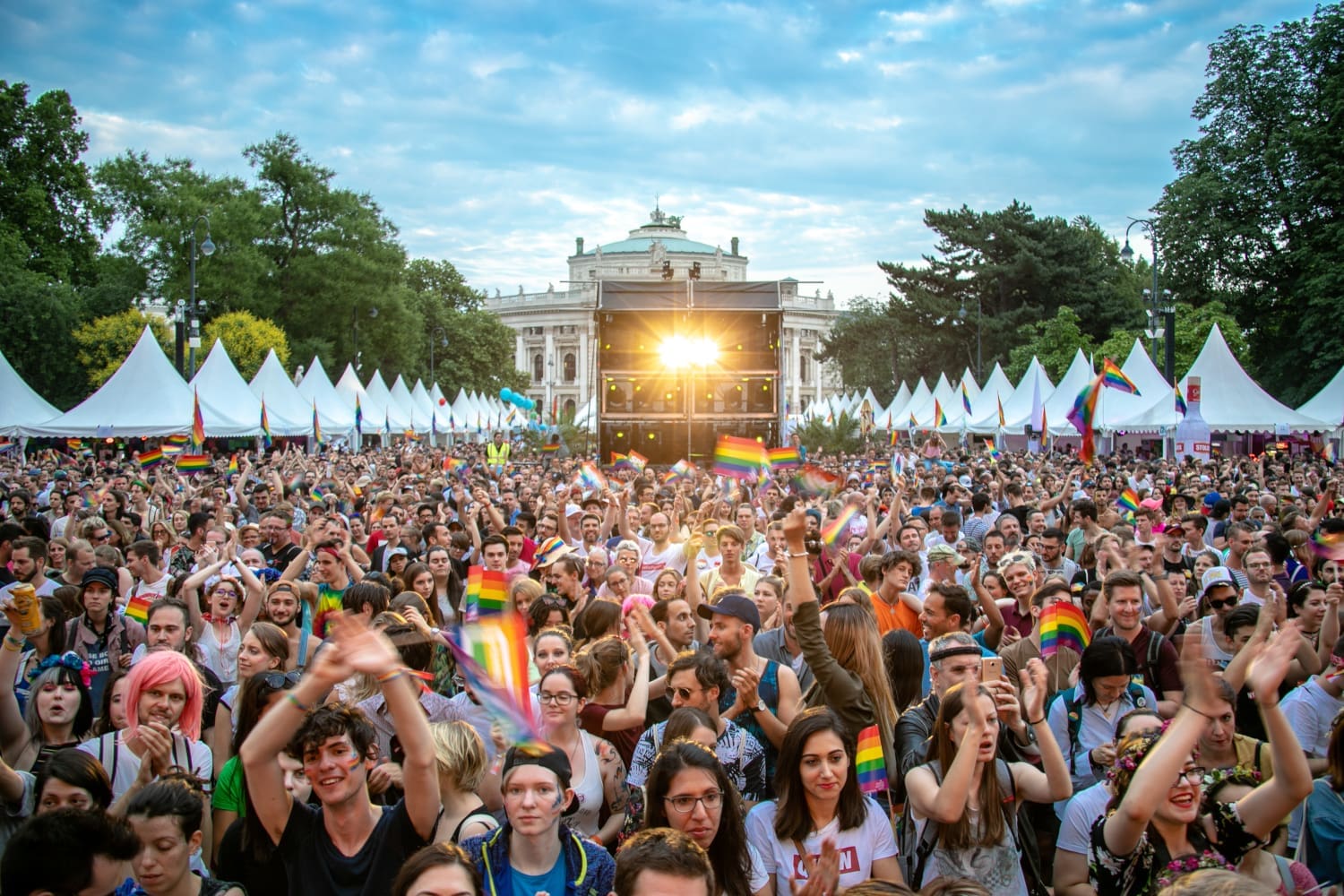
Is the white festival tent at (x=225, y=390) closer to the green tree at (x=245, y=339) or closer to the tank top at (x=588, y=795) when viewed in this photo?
the green tree at (x=245, y=339)

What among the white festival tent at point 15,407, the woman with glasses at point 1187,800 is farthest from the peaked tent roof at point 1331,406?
the white festival tent at point 15,407

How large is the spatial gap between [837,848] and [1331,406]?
24.0 m

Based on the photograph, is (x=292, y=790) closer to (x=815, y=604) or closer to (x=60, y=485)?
(x=815, y=604)

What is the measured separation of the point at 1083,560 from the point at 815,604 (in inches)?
183

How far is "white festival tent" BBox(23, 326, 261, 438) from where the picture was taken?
2164 cm

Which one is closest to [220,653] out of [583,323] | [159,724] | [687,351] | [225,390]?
[159,724]

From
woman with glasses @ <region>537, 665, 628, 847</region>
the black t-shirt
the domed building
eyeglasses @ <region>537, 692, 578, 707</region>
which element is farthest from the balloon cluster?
the domed building

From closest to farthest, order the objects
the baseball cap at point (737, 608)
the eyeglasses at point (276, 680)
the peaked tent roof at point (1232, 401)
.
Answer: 1. the eyeglasses at point (276, 680)
2. the baseball cap at point (737, 608)
3. the peaked tent roof at point (1232, 401)

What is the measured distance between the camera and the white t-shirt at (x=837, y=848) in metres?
3.24

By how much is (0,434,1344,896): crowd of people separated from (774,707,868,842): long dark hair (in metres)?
0.01

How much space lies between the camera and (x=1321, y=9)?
37.0 metres

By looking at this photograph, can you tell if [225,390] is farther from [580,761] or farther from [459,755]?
[459,755]

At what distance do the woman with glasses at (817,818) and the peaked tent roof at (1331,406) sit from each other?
2306 cm

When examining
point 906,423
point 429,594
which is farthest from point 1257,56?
point 429,594
